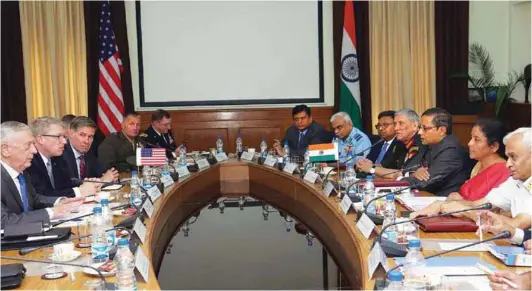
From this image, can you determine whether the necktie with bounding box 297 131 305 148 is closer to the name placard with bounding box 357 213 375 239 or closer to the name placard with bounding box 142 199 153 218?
the name placard with bounding box 142 199 153 218

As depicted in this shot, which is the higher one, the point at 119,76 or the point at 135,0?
the point at 135,0

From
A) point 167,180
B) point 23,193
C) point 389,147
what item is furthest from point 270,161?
point 23,193

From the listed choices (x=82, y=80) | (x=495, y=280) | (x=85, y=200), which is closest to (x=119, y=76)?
(x=82, y=80)

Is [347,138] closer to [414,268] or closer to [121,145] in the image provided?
[121,145]

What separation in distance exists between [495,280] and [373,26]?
18.3ft

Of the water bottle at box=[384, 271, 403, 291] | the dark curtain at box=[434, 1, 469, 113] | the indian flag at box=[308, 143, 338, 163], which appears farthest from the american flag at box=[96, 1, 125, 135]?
the water bottle at box=[384, 271, 403, 291]

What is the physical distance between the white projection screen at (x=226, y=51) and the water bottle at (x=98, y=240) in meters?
4.68

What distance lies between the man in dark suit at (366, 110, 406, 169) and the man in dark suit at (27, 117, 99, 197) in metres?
2.04

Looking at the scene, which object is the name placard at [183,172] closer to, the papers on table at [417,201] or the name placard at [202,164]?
the name placard at [202,164]

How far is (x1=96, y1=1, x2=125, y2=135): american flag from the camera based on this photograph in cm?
654

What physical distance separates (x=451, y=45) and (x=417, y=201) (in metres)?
4.53

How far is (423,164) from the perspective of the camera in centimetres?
362

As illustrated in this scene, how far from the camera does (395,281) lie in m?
1.51

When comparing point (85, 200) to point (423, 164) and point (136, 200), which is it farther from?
point (423, 164)
